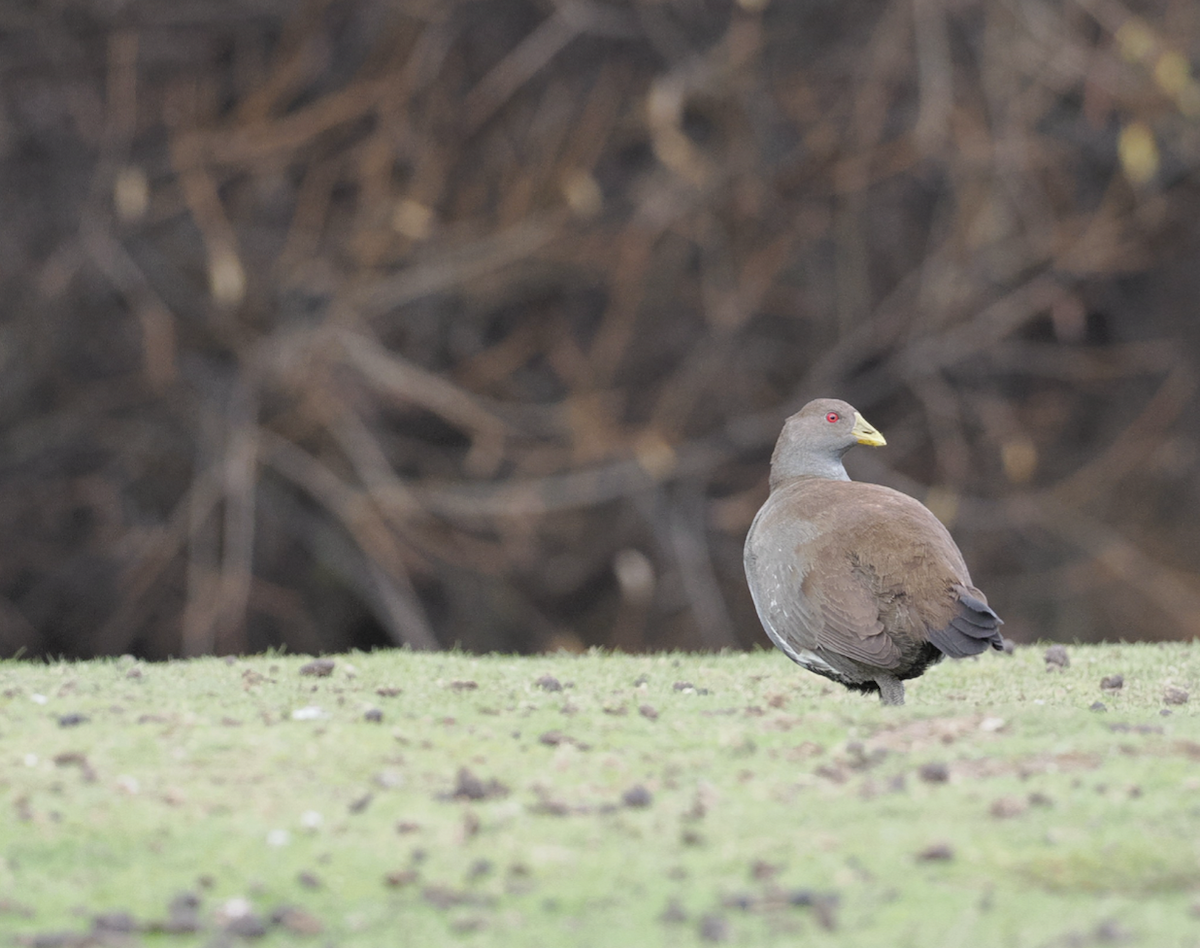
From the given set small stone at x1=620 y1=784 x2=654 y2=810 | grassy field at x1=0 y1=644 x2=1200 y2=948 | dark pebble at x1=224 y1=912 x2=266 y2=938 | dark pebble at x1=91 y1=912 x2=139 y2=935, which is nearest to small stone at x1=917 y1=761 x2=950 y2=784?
grassy field at x1=0 y1=644 x2=1200 y2=948

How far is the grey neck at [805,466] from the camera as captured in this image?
6035 millimetres

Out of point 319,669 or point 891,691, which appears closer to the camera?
point 891,691

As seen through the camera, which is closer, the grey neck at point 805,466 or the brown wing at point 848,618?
the brown wing at point 848,618

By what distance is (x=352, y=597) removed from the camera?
1082 centimetres

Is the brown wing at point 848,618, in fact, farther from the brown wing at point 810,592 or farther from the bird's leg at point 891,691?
the bird's leg at point 891,691

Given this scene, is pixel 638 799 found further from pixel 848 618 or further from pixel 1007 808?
pixel 848 618

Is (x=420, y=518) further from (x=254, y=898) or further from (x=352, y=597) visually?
(x=254, y=898)

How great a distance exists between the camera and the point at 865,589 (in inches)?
199

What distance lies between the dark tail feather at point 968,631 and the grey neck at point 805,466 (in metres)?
1.20

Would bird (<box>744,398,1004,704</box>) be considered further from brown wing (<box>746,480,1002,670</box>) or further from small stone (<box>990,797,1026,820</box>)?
small stone (<box>990,797,1026,820</box>)

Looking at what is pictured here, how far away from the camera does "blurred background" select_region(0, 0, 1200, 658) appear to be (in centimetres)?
898

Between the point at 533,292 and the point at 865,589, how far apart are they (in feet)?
17.2

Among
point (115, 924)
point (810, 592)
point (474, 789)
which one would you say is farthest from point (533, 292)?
point (115, 924)

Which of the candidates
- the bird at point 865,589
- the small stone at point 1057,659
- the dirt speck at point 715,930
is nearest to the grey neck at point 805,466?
the bird at point 865,589
